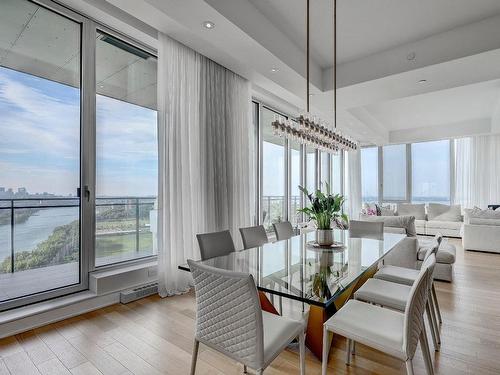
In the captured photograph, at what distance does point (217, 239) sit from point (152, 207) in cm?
148

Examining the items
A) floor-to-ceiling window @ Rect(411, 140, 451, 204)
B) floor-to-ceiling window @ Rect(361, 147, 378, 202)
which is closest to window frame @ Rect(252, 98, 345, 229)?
floor-to-ceiling window @ Rect(361, 147, 378, 202)

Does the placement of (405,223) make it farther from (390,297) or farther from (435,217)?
(435,217)

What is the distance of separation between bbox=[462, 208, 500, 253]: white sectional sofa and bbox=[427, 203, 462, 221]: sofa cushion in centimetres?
187

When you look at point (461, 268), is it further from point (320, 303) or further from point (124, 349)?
point (124, 349)

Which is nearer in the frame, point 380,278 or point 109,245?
point 380,278

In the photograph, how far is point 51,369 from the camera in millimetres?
1874

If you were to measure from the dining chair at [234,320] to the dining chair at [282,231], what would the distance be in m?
1.75

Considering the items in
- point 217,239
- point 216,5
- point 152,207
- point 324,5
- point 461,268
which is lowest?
point 461,268

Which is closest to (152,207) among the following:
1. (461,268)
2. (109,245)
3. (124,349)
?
(109,245)

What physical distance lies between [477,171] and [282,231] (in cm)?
773

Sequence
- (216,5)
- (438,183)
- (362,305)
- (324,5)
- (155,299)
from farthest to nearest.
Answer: (438,183)
(155,299)
(324,5)
(216,5)
(362,305)

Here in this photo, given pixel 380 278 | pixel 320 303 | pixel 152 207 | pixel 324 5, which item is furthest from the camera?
pixel 152 207

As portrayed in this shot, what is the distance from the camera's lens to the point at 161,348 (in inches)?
84.4

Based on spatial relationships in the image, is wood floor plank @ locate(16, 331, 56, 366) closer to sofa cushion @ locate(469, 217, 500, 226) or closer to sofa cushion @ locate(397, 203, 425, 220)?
sofa cushion @ locate(469, 217, 500, 226)
